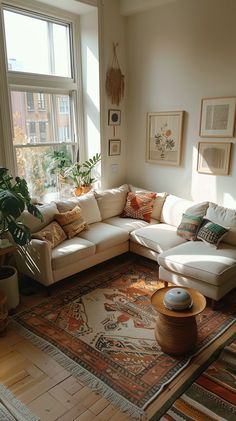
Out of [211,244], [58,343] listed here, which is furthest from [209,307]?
[58,343]

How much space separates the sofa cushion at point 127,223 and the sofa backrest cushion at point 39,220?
85cm

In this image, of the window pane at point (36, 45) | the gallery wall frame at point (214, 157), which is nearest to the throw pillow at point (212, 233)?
the gallery wall frame at point (214, 157)

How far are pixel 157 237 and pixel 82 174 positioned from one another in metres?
1.38

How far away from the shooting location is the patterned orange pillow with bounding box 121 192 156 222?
4.22 metres

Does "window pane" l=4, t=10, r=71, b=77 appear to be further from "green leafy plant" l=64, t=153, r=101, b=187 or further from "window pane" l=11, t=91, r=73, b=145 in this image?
"green leafy plant" l=64, t=153, r=101, b=187

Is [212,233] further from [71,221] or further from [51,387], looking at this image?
[51,387]

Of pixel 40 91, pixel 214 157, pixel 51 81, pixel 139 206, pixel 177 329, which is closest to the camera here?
pixel 177 329

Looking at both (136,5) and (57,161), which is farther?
(57,161)

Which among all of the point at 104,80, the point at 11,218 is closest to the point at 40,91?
the point at 104,80

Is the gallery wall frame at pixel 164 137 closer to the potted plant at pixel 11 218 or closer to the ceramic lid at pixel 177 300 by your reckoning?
the potted plant at pixel 11 218

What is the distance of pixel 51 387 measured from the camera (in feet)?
7.08

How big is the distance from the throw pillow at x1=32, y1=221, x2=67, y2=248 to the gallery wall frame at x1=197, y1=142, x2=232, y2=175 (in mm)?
1857

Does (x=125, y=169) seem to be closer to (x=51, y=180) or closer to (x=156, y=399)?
(x=51, y=180)

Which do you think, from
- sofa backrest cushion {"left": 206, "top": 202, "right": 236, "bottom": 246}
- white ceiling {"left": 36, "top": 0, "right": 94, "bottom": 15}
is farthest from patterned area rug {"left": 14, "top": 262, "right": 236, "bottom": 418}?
white ceiling {"left": 36, "top": 0, "right": 94, "bottom": 15}
